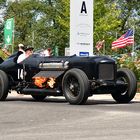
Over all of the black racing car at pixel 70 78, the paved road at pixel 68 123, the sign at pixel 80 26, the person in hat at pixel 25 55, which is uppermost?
the sign at pixel 80 26

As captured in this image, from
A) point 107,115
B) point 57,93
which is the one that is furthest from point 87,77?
point 107,115

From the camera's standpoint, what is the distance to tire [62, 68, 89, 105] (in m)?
15.3

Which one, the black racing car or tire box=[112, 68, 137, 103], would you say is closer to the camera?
the black racing car

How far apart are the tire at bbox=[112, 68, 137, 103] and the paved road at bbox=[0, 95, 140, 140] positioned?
2.23 metres

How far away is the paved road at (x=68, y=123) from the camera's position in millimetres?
9352

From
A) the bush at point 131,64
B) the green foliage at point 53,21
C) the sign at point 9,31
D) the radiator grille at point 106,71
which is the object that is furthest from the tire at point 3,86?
the green foliage at point 53,21

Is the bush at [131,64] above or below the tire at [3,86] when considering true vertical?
above

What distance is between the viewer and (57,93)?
53.8 feet

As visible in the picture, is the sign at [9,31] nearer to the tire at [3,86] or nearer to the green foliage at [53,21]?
the tire at [3,86]

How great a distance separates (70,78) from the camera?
15883 millimetres

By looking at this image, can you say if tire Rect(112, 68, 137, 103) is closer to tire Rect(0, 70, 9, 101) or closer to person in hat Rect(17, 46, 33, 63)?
person in hat Rect(17, 46, 33, 63)

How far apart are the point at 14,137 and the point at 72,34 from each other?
1235 cm

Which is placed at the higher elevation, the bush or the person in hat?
the person in hat

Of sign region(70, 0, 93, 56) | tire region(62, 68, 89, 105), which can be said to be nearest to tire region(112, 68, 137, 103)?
tire region(62, 68, 89, 105)
